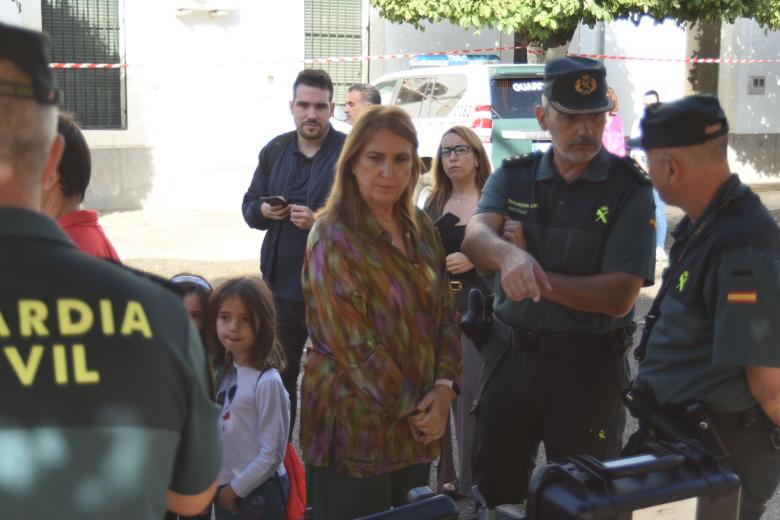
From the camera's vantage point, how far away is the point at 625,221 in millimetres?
3502

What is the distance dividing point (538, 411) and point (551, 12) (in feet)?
39.4

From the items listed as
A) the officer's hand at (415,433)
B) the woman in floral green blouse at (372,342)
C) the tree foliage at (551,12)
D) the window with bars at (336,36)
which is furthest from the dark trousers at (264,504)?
the window with bars at (336,36)

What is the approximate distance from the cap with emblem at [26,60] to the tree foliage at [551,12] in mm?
13630

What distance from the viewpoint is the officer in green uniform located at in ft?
5.01

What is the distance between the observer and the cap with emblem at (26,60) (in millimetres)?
1554

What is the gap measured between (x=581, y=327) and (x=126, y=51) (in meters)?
13.4

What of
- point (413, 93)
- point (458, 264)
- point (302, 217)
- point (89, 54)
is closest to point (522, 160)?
point (458, 264)

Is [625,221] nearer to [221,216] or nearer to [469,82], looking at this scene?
[469,82]

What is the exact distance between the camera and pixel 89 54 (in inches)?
606

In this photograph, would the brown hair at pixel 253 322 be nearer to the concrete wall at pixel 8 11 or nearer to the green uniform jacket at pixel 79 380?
the green uniform jacket at pixel 79 380

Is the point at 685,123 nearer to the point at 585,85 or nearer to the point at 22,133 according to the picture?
the point at 585,85

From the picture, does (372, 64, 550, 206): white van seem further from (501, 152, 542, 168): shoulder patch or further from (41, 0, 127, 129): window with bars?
(501, 152, 542, 168): shoulder patch

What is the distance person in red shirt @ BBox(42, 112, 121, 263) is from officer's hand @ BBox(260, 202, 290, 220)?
179cm

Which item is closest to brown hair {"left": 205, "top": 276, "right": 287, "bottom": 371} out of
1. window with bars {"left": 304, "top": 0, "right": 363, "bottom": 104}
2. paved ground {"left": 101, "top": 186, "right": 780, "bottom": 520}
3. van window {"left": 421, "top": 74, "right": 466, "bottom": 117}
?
paved ground {"left": 101, "top": 186, "right": 780, "bottom": 520}
